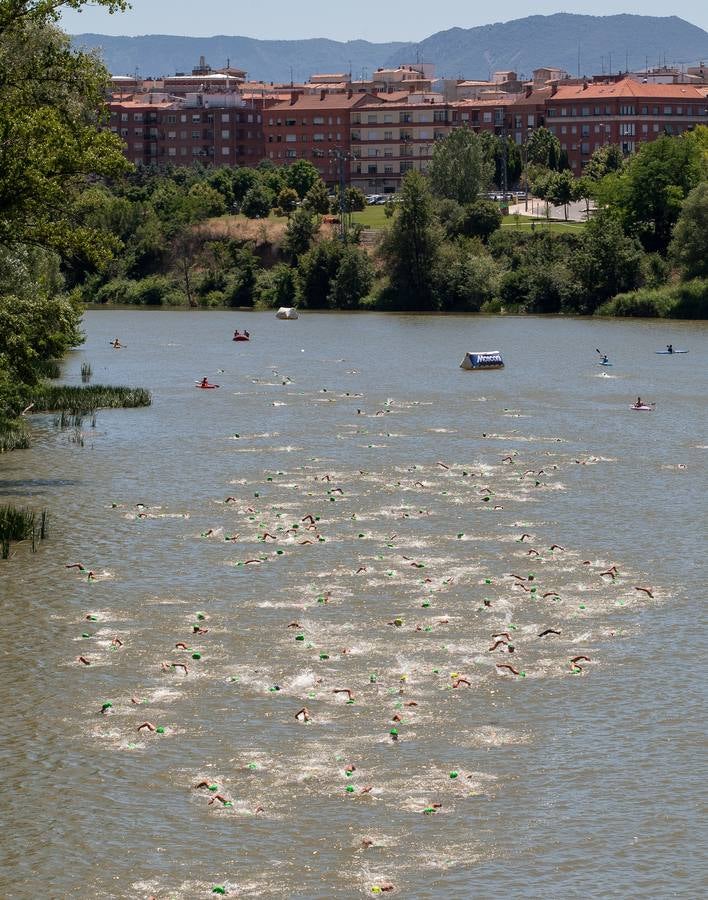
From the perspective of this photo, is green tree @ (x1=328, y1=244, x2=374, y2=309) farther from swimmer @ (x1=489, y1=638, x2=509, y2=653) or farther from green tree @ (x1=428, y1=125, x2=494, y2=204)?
swimmer @ (x1=489, y1=638, x2=509, y2=653)

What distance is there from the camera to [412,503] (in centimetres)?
4831

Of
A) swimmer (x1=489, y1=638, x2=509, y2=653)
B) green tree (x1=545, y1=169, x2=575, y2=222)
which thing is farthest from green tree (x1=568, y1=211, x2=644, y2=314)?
swimmer (x1=489, y1=638, x2=509, y2=653)

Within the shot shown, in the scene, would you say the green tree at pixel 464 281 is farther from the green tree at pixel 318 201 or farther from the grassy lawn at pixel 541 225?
the green tree at pixel 318 201

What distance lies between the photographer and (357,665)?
31.1 metres

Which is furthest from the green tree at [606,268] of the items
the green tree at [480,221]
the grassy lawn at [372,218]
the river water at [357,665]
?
the river water at [357,665]

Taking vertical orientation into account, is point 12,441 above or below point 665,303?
below

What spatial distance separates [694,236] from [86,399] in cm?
7243

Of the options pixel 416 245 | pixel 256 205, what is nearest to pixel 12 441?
pixel 416 245

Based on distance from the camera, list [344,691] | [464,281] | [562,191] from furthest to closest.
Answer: [562,191], [464,281], [344,691]

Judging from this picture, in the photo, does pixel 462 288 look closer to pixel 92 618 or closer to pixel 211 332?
pixel 211 332

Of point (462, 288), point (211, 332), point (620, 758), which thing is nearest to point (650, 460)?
point (620, 758)

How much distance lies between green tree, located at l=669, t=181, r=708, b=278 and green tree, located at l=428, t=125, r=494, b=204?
42768mm

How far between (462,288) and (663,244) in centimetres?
1993

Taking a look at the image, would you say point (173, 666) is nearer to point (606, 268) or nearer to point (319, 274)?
point (606, 268)
